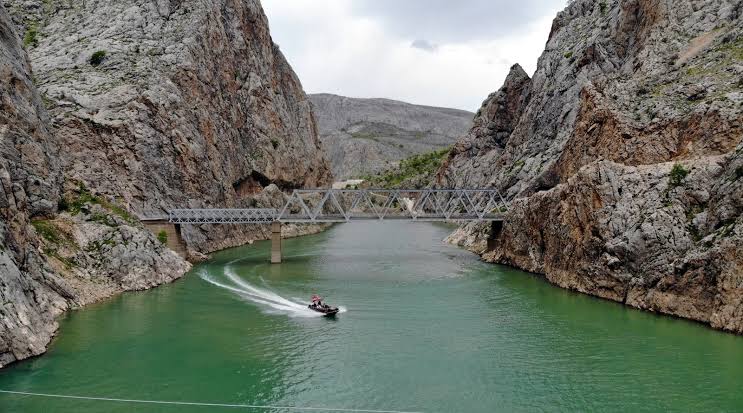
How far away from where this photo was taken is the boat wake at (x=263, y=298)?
40125 mm

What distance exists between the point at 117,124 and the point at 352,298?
3697 cm

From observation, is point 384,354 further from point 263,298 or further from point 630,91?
point 630,91

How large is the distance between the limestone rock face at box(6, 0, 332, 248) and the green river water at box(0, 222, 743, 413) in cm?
2244

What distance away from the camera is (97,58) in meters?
70.2

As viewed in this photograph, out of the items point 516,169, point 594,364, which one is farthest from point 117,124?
point 594,364

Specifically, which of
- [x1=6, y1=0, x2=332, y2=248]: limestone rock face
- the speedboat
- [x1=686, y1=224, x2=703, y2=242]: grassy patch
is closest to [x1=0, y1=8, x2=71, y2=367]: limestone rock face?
[x1=6, y1=0, x2=332, y2=248]: limestone rock face

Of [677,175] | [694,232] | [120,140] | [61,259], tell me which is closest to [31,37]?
[120,140]

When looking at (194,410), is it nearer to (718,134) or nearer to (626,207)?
(626,207)

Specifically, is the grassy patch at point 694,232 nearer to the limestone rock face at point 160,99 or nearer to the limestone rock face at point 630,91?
the limestone rock face at point 630,91

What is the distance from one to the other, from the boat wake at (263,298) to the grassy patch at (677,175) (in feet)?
81.8

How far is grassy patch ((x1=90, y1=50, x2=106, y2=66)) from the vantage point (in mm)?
70250

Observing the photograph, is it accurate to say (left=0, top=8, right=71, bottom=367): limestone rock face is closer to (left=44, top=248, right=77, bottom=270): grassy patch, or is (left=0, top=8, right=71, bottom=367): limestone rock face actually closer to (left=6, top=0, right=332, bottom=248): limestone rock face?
(left=44, top=248, right=77, bottom=270): grassy patch

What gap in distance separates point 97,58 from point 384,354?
59.8m

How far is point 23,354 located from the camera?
2700 cm
